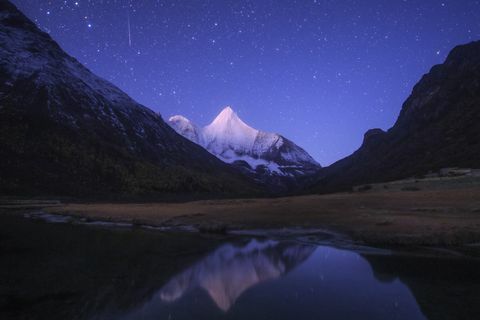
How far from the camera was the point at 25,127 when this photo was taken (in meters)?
177

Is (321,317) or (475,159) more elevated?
(475,159)

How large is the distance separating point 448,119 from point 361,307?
527 feet

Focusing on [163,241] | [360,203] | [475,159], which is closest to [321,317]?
[163,241]

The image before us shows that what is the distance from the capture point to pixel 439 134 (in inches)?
5906

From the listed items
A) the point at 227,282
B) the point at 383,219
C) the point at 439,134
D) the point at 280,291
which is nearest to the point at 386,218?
the point at 383,219

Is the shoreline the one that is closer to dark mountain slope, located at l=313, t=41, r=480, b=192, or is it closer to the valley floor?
the valley floor

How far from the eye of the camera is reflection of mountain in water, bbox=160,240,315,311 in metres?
19.0

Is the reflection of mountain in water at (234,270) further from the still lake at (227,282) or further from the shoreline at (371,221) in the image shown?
the shoreline at (371,221)

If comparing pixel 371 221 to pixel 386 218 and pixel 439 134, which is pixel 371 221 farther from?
pixel 439 134

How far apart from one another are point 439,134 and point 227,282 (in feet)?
493

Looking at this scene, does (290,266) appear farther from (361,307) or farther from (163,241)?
(163,241)

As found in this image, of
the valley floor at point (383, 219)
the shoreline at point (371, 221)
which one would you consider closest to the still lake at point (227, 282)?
the shoreline at point (371, 221)

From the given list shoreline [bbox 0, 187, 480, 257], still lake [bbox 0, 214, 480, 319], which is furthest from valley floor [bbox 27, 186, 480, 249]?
still lake [bbox 0, 214, 480, 319]

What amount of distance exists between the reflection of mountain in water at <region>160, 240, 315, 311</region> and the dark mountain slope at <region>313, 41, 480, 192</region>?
78.0 meters
